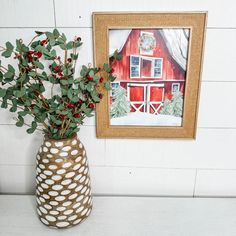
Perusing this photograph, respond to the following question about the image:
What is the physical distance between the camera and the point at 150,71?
3.03ft

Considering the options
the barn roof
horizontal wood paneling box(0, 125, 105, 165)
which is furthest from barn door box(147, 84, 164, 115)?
horizontal wood paneling box(0, 125, 105, 165)

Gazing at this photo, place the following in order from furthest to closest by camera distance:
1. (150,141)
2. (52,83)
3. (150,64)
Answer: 1. (150,141)
2. (150,64)
3. (52,83)

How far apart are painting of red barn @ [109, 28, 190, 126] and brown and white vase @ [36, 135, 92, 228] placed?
237 millimetres

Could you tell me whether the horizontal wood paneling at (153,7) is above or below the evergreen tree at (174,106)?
above

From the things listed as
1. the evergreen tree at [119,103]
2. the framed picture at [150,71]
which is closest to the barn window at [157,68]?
the framed picture at [150,71]

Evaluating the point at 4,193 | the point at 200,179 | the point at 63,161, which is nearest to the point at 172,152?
the point at 200,179

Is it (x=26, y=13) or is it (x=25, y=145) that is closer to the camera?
(x=26, y=13)

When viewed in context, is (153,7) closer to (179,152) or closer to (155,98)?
(155,98)

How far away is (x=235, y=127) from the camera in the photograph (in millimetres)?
987

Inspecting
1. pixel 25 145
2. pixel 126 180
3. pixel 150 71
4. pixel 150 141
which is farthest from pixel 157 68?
pixel 25 145

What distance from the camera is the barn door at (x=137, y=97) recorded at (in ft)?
3.10

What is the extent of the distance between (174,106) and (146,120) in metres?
0.12

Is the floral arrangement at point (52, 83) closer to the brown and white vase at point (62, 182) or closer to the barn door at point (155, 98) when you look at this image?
the brown and white vase at point (62, 182)

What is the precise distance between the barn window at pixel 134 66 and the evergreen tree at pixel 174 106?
0.15 meters
